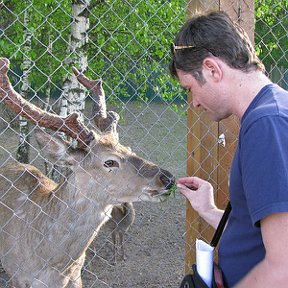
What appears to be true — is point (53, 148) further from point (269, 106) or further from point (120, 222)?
point (269, 106)

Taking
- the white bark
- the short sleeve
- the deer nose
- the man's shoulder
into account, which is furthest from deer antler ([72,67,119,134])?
the short sleeve

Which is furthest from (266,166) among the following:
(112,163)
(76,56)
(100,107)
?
(76,56)

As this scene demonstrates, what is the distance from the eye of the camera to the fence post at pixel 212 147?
117 inches

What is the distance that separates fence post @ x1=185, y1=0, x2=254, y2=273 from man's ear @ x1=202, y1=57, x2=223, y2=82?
3.41 feet

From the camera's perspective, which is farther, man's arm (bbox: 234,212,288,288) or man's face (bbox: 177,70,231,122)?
man's face (bbox: 177,70,231,122)

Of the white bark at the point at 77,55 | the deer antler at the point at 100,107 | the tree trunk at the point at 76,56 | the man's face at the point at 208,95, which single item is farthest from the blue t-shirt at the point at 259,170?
the white bark at the point at 77,55

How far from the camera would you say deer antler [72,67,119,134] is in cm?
398

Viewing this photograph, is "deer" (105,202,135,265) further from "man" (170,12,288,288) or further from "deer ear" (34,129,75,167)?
"man" (170,12,288,288)

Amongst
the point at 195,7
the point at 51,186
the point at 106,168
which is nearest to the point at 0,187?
the point at 51,186

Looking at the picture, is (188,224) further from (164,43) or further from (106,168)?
(164,43)

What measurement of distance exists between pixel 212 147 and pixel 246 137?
1.35 meters

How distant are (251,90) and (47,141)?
194 centimetres

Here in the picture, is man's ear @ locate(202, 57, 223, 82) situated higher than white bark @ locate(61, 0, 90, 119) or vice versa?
man's ear @ locate(202, 57, 223, 82)

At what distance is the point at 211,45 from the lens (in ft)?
6.34
